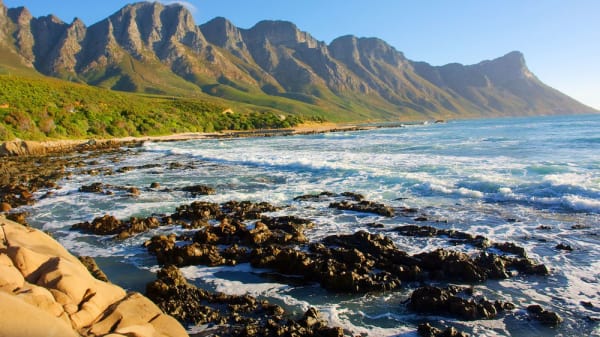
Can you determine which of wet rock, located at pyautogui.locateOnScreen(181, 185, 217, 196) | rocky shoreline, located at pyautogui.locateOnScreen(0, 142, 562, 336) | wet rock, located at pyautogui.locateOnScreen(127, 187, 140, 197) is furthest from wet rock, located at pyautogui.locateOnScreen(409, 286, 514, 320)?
wet rock, located at pyautogui.locateOnScreen(127, 187, 140, 197)

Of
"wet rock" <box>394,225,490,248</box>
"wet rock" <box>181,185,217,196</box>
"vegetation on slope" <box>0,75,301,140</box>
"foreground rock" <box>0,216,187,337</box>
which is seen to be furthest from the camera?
"vegetation on slope" <box>0,75,301,140</box>

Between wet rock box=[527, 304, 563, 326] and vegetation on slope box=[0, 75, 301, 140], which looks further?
vegetation on slope box=[0, 75, 301, 140]

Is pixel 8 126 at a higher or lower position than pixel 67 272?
higher

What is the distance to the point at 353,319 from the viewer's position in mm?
7000

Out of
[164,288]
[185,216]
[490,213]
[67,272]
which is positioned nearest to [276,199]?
[185,216]

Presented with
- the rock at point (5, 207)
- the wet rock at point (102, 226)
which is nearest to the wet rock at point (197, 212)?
the wet rock at point (102, 226)

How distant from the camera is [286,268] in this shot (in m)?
9.26

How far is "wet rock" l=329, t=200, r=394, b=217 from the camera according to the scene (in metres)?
14.5

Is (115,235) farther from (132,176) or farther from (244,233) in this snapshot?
(132,176)

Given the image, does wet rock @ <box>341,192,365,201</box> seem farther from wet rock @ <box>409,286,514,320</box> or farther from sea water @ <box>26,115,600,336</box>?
wet rock @ <box>409,286,514,320</box>

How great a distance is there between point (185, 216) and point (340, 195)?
689 centimetres

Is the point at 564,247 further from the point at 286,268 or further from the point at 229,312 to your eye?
the point at 229,312

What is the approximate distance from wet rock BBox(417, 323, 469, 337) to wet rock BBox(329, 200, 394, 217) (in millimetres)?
7820

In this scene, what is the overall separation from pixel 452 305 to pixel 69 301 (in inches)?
233
